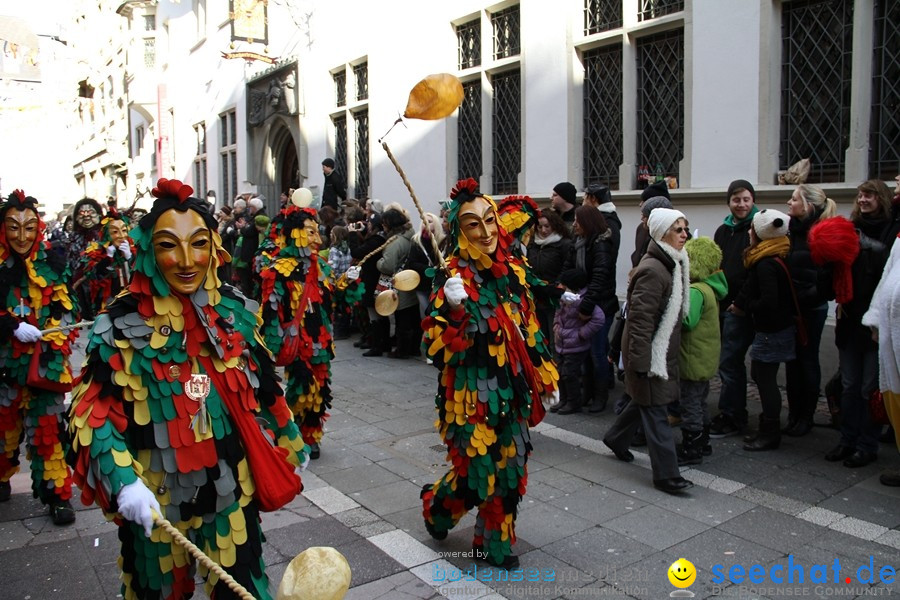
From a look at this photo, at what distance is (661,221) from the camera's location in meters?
5.22

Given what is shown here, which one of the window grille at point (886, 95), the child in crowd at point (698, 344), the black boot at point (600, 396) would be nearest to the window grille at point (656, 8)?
the window grille at point (886, 95)

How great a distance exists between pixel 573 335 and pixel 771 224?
1.97 m

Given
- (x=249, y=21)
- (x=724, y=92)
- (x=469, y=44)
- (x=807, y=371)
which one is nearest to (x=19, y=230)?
(x=807, y=371)

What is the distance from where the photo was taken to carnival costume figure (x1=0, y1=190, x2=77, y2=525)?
4992 millimetres

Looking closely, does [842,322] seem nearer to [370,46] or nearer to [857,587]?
[857,587]

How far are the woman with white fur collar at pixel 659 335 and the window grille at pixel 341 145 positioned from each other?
11418mm

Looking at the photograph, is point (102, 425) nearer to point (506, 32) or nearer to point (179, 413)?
point (179, 413)

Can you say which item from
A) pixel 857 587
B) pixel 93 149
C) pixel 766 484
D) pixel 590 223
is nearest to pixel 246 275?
pixel 590 223

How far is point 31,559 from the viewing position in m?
4.44

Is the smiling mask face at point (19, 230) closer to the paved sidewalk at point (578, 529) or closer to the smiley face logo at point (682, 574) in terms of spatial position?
the paved sidewalk at point (578, 529)

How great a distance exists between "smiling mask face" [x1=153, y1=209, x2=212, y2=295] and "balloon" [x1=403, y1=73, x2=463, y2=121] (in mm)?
1635

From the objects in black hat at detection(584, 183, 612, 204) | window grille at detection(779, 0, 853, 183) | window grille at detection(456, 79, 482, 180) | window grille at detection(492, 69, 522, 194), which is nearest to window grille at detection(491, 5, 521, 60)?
window grille at detection(492, 69, 522, 194)

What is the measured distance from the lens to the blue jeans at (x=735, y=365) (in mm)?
6219

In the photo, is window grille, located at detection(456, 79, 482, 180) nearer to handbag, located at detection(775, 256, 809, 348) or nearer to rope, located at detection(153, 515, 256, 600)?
handbag, located at detection(775, 256, 809, 348)
